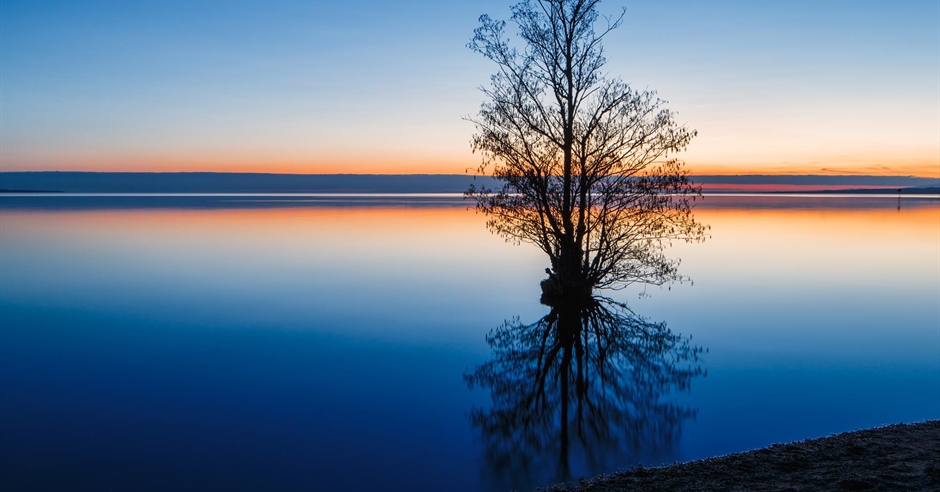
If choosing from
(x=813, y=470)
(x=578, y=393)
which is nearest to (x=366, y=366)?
(x=578, y=393)

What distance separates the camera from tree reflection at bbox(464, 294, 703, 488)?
7.43m

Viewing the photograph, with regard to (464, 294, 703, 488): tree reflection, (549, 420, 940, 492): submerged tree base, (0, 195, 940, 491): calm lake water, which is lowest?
(464, 294, 703, 488): tree reflection

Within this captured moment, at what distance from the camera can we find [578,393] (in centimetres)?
983

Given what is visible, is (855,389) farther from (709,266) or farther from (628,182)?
(709,266)

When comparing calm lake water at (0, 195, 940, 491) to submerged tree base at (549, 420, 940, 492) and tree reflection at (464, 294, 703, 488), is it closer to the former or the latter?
tree reflection at (464, 294, 703, 488)

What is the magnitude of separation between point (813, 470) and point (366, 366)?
23.0 ft

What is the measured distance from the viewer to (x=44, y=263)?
23188mm

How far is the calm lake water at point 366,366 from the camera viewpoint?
7301 millimetres

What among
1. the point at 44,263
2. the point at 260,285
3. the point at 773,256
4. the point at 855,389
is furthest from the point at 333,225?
the point at 855,389

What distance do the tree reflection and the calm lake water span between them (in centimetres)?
8

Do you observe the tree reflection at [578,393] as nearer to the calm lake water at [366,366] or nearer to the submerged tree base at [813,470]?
the calm lake water at [366,366]

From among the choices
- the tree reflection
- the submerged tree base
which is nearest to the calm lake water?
the tree reflection

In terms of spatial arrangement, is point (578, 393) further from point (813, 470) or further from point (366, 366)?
point (813, 470)

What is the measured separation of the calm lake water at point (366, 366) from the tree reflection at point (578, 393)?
3.1 inches
